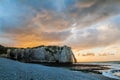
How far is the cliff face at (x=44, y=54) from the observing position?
171 m

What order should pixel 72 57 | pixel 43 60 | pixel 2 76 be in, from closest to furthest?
1. pixel 2 76
2. pixel 43 60
3. pixel 72 57

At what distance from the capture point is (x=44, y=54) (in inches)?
6747

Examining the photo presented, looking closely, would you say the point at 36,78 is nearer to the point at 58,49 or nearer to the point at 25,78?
the point at 25,78

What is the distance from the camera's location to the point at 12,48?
600 feet

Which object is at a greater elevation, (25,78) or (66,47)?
(66,47)

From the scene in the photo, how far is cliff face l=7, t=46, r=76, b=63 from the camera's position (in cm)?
17100

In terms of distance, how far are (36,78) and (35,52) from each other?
14806 cm

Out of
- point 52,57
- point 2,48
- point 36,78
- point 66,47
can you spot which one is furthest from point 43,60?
point 36,78

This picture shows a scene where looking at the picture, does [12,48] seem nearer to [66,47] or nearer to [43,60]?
[43,60]

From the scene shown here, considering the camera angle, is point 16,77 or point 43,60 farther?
point 43,60

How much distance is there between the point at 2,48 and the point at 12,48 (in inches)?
310

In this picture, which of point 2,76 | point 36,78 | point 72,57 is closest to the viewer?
point 2,76

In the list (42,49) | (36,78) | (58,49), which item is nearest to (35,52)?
(42,49)

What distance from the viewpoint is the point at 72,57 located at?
181 metres
